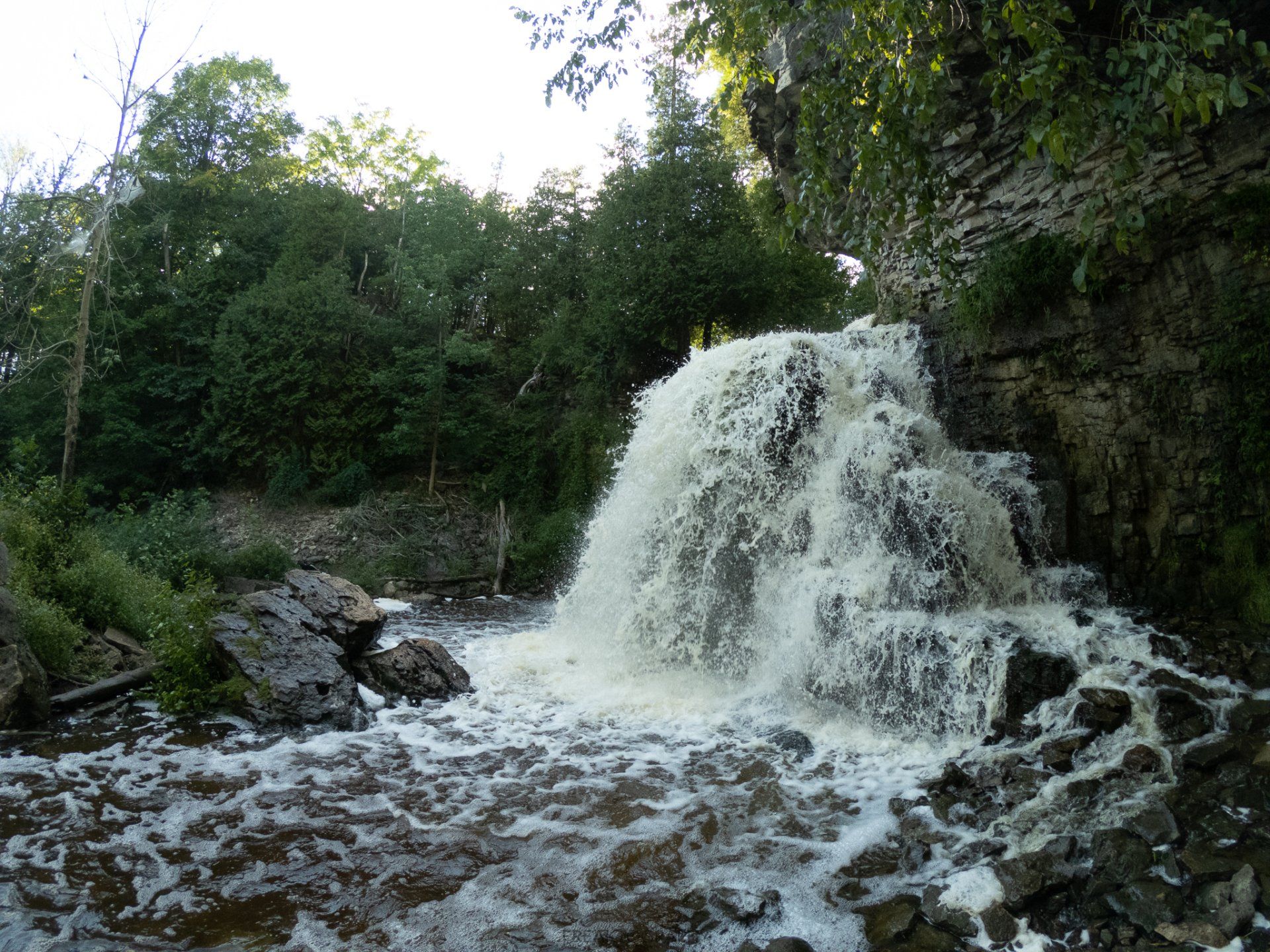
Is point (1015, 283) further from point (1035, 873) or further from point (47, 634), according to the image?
point (47, 634)

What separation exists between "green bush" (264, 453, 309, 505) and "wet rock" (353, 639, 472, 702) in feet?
35.1

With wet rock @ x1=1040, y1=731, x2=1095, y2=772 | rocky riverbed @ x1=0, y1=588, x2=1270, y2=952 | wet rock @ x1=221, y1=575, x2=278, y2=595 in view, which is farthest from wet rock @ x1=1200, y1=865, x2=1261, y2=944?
wet rock @ x1=221, y1=575, x2=278, y2=595

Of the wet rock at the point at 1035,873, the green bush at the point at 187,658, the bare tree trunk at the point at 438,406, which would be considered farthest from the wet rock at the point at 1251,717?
the bare tree trunk at the point at 438,406

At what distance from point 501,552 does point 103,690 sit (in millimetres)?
8324

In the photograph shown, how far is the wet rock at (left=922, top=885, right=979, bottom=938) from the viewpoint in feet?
10.5

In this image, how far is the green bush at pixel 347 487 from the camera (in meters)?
16.4

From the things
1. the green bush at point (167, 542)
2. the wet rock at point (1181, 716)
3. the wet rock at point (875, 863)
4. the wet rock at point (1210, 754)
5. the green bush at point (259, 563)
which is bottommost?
the wet rock at point (875, 863)

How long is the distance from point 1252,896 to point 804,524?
463 centimetres

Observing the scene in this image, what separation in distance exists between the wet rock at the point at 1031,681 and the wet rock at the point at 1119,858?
5.13ft

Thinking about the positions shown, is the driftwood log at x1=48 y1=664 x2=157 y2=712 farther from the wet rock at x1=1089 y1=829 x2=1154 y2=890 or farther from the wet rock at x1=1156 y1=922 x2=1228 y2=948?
the wet rock at x1=1156 y1=922 x2=1228 y2=948

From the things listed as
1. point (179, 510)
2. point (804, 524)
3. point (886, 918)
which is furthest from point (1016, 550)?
point (179, 510)

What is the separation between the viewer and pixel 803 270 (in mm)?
16312

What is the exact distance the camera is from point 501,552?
561 inches

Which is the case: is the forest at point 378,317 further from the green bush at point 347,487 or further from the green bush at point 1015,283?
the green bush at point 1015,283
